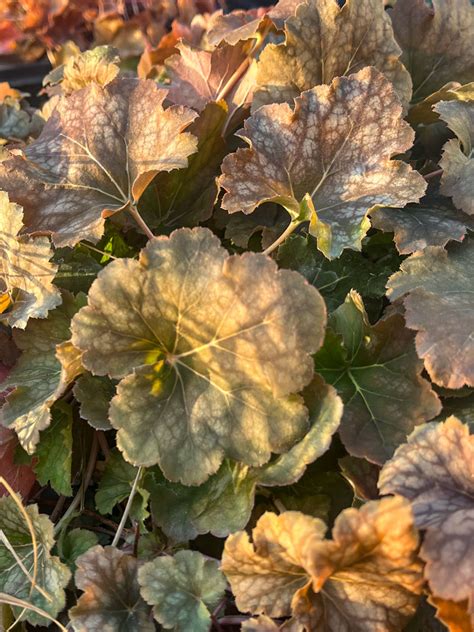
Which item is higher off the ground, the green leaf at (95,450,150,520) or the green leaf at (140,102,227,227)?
the green leaf at (140,102,227,227)

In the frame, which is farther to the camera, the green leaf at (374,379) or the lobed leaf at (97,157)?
the lobed leaf at (97,157)

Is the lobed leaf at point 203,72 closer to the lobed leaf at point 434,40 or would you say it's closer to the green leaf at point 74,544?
the lobed leaf at point 434,40

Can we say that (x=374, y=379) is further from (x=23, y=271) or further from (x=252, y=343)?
(x=23, y=271)

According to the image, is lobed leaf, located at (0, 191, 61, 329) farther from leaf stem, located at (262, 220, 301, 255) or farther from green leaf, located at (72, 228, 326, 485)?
leaf stem, located at (262, 220, 301, 255)

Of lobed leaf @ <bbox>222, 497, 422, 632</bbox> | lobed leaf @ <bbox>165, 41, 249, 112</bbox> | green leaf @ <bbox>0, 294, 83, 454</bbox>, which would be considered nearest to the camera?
lobed leaf @ <bbox>222, 497, 422, 632</bbox>

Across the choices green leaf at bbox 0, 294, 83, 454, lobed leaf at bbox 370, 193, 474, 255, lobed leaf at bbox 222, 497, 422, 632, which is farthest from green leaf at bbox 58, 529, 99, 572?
lobed leaf at bbox 370, 193, 474, 255

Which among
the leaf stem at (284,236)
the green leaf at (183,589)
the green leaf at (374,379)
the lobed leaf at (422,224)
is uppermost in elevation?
the leaf stem at (284,236)

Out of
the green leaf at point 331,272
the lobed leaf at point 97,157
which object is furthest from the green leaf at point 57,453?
the green leaf at point 331,272
